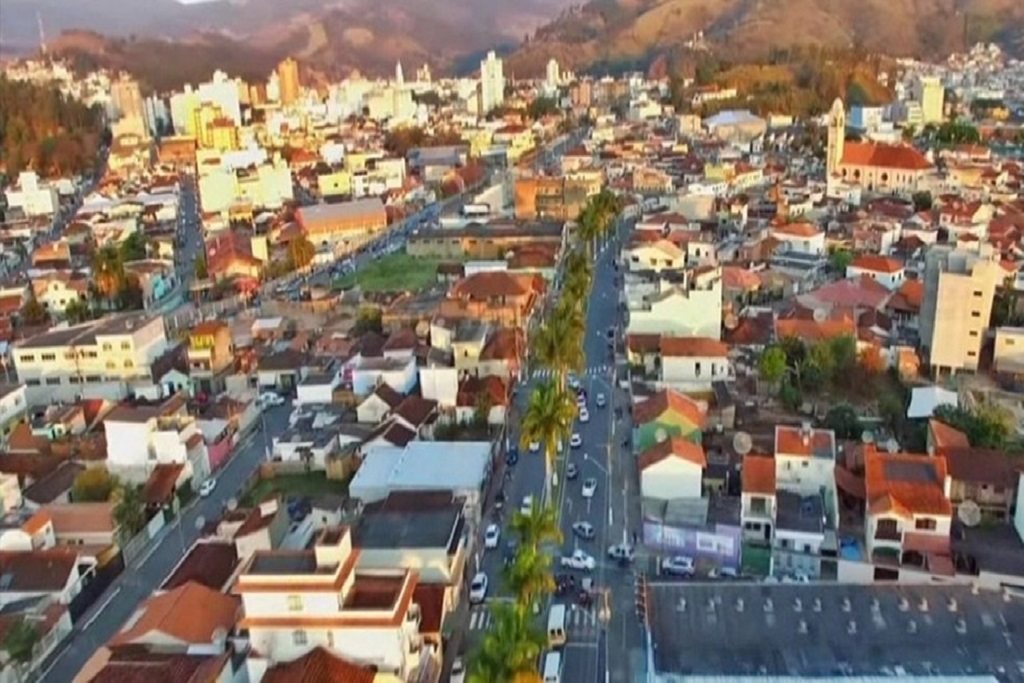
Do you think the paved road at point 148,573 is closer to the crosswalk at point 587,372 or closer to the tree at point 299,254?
the crosswalk at point 587,372

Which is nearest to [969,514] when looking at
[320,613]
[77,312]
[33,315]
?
[320,613]

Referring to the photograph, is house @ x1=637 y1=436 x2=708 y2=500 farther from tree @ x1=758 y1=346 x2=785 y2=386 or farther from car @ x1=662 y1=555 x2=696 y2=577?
tree @ x1=758 y1=346 x2=785 y2=386

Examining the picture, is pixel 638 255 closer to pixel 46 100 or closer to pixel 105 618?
pixel 105 618

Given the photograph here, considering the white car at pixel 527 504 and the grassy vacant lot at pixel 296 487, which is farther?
the grassy vacant lot at pixel 296 487

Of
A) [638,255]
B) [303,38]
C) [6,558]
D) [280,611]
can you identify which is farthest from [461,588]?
[303,38]

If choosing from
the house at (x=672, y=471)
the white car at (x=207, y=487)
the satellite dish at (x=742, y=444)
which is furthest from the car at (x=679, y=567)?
the white car at (x=207, y=487)

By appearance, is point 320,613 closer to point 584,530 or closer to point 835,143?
point 584,530

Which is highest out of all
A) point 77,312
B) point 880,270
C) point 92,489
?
point 880,270
